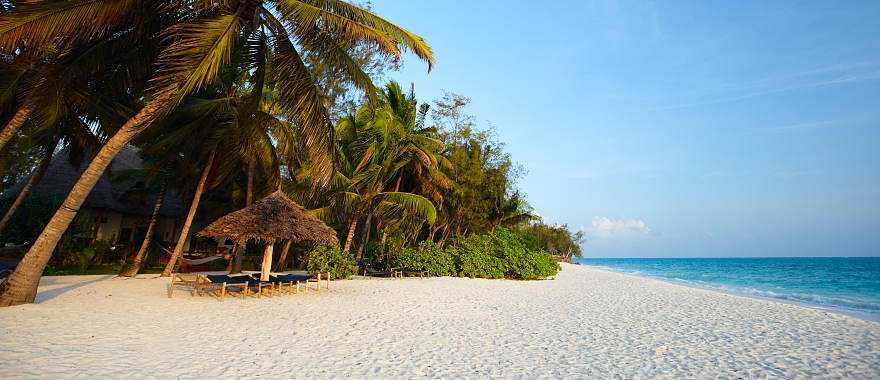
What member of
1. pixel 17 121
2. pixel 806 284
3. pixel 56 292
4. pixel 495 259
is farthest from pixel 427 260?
pixel 806 284

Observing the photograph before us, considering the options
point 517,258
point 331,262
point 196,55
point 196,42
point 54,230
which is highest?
point 196,42

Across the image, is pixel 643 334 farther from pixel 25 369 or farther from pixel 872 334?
pixel 25 369

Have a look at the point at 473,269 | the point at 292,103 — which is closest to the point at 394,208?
the point at 473,269

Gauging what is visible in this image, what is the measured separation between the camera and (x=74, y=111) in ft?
34.1

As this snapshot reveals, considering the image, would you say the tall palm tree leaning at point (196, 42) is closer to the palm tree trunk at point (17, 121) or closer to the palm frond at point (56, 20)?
the palm frond at point (56, 20)

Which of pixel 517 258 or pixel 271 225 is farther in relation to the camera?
pixel 517 258

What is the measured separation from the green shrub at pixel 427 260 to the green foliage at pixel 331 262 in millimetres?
2462

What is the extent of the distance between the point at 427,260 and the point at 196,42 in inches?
460

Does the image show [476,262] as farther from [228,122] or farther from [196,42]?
[196,42]

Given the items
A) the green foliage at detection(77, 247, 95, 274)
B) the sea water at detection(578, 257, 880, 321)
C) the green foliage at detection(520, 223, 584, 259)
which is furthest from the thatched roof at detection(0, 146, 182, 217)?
the green foliage at detection(520, 223, 584, 259)

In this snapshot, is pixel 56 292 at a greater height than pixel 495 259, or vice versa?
pixel 495 259

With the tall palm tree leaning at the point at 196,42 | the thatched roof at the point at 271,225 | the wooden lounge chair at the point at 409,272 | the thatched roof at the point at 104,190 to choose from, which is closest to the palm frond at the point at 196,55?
the tall palm tree leaning at the point at 196,42

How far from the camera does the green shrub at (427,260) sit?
16375mm

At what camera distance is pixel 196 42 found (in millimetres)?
6418
